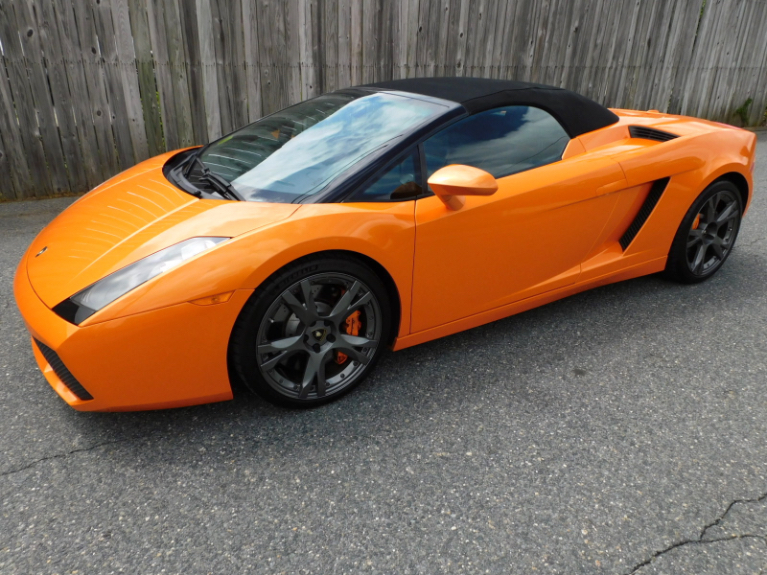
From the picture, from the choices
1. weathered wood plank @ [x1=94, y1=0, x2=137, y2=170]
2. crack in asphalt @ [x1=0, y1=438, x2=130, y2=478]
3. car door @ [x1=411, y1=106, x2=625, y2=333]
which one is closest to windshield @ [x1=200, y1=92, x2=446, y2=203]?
car door @ [x1=411, y1=106, x2=625, y2=333]

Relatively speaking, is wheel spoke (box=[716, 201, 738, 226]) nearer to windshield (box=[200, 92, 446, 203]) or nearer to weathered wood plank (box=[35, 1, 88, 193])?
windshield (box=[200, 92, 446, 203])

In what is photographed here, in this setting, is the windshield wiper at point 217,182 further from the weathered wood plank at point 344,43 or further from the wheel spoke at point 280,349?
the weathered wood plank at point 344,43

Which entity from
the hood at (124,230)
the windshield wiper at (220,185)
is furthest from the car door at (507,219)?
the windshield wiper at (220,185)

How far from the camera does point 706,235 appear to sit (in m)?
3.47

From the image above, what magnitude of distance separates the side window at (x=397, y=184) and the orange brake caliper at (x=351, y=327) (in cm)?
49

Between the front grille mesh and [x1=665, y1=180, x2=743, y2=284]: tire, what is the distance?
10.4 ft

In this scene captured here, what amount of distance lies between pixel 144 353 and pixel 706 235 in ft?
10.7

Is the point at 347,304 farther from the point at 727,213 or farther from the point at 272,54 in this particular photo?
the point at 272,54

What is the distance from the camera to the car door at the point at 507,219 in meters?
2.45

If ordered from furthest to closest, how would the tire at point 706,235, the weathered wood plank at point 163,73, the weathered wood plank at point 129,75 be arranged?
1. the weathered wood plank at point 163,73
2. the weathered wood plank at point 129,75
3. the tire at point 706,235

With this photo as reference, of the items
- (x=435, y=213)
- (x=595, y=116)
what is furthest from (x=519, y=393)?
(x=595, y=116)

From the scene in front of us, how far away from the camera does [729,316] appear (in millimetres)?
3230

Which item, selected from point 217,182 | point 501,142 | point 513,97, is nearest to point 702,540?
point 501,142

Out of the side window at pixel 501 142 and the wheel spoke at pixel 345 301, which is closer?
the wheel spoke at pixel 345 301
